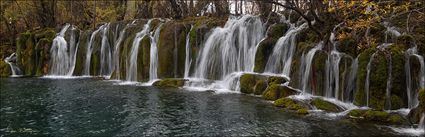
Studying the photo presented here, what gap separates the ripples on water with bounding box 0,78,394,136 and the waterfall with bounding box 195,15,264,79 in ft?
15.2

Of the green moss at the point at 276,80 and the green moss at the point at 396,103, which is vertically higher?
the green moss at the point at 276,80

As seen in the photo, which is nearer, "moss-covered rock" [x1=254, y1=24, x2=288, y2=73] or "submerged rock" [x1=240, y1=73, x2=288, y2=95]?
"submerged rock" [x1=240, y1=73, x2=288, y2=95]

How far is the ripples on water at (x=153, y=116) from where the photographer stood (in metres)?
17.5

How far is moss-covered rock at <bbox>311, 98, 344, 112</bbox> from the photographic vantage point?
20875 mm

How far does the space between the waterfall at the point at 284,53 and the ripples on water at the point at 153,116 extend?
12.5 feet

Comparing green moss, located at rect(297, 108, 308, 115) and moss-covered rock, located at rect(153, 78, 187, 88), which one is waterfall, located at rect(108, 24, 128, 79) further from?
green moss, located at rect(297, 108, 308, 115)

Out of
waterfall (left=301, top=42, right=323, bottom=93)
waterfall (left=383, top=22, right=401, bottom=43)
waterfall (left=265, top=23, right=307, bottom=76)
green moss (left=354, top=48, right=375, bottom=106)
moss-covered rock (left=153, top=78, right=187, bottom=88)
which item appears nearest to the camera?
green moss (left=354, top=48, right=375, bottom=106)

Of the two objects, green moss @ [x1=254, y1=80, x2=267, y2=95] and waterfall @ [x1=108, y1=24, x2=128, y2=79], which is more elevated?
waterfall @ [x1=108, y1=24, x2=128, y2=79]

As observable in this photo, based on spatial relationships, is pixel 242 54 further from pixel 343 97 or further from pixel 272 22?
pixel 343 97

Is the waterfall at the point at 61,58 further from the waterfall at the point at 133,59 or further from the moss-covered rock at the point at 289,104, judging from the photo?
the moss-covered rock at the point at 289,104

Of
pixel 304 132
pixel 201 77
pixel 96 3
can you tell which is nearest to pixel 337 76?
pixel 304 132

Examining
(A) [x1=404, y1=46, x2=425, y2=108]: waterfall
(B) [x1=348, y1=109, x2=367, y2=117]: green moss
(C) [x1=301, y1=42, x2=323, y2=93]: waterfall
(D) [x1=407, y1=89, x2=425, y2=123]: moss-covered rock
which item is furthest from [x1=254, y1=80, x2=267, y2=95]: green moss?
(D) [x1=407, y1=89, x2=425, y2=123]: moss-covered rock

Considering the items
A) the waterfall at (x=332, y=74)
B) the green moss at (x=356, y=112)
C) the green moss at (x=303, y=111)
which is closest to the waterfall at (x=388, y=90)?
the green moss at (x=356, y=112)

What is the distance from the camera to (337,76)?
75.6 feet
